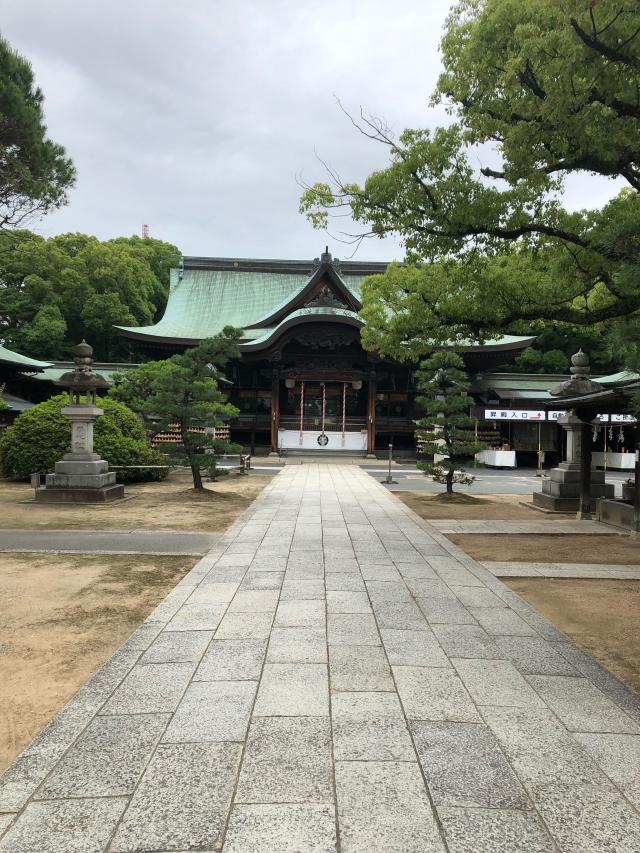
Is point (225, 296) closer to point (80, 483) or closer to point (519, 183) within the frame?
point (80, 483)

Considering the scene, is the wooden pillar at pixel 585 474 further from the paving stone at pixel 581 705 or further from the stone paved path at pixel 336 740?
the paving stone at pixel 581 705

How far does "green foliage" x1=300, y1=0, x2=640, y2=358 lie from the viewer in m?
4.39

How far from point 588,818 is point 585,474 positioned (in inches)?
400

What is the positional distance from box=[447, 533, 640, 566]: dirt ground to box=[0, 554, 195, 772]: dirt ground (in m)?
4.04

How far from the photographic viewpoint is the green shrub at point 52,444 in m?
14.0

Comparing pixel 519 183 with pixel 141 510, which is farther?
pixel 141 510

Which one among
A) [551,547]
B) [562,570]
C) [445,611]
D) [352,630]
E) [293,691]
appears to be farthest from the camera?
[551,547]

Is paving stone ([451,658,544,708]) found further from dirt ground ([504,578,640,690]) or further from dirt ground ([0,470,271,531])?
dirt ground ([0,470,271,531])

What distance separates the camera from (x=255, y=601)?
15.8 ft

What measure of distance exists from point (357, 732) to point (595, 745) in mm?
1169

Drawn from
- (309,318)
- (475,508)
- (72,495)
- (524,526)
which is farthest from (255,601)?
(309,318)

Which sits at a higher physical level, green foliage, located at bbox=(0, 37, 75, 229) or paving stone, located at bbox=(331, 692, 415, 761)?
green foliage, located at bbox=(0, 37, 75, 229)

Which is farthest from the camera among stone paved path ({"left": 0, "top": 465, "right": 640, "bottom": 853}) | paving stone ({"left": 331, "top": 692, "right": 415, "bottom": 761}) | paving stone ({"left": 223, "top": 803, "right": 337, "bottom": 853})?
paving stone ({"left": 331, "top": 692, "right": 415, "bottom": 761})

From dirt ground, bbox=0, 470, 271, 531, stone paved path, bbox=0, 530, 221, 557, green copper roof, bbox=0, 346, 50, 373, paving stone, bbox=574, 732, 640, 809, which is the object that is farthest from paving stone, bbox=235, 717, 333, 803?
green copper roof, bbox=0, 346, 50, 373
